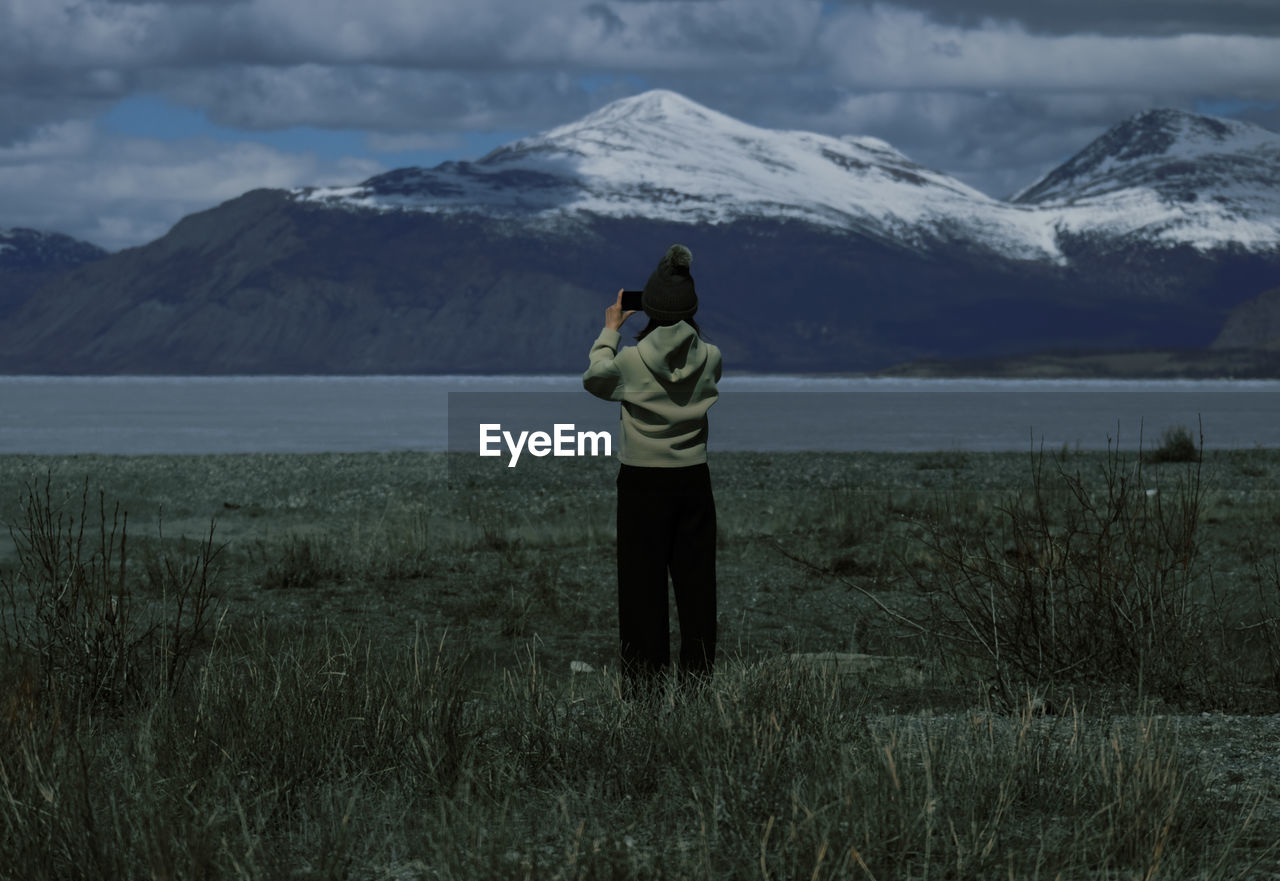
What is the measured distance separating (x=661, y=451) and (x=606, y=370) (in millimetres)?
351

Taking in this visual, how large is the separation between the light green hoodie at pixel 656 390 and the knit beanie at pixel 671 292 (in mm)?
55

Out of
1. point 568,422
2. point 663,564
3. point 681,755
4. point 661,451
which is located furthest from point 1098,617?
point 568,422

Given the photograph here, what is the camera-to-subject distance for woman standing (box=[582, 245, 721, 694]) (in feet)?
18.7

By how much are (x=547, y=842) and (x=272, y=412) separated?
74324mm

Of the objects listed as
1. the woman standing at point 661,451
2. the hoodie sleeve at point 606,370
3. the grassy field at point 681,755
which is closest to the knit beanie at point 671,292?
the woman standing at point 661,451

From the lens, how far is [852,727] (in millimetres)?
4918

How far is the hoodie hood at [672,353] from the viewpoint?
5.68m

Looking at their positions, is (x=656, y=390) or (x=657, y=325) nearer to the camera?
(x=656, y=390)

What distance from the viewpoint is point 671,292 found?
5727 millimetres

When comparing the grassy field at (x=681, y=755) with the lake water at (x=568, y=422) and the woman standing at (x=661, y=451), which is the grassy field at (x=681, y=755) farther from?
the lake water at (x=568, y=422)

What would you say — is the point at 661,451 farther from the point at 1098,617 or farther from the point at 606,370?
the point at 1098,617

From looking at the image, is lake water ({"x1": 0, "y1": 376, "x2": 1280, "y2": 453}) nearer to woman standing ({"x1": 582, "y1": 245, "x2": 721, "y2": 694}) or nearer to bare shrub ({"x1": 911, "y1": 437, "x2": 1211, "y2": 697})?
bare shrub ({"x1": 911, "y1": 437, "x2": 1211, "y2": 697})

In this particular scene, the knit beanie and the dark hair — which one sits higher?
the knit beanie

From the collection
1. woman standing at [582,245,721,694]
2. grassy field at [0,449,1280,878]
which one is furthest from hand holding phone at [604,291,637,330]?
grassy field at [0,449,1280,878]
